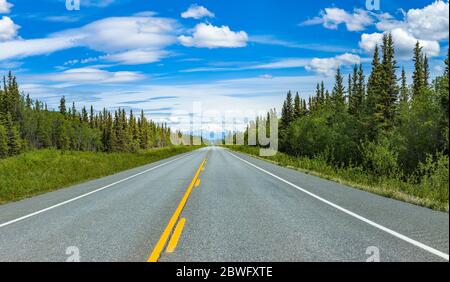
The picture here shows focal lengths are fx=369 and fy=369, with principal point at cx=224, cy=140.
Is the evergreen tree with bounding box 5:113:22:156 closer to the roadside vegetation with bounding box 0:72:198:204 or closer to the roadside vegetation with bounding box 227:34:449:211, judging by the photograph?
the roadside vegetation with bounding box 0:72:198:204

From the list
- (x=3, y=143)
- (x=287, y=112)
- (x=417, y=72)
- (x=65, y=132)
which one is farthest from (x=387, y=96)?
(x=65, y=132)

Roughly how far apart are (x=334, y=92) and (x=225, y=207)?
72840mm

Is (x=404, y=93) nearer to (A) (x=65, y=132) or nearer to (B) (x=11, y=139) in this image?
(B) (x=11, y=139)

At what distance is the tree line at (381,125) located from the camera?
956 inches

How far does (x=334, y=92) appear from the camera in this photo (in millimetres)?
77750

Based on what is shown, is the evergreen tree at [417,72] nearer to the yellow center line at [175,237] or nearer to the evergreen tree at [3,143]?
the yellow center line at [175,237]

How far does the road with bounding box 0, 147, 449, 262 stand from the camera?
17.3 ft

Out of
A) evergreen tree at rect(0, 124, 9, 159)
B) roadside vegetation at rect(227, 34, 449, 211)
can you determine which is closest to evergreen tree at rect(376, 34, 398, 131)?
roadside vegetation at rect(227, 34, 449, 211)

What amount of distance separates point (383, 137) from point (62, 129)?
365 ft

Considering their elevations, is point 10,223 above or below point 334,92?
below

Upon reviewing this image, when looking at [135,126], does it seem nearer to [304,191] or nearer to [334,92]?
[334,92]

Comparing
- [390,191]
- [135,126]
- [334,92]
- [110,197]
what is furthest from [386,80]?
[135,126]

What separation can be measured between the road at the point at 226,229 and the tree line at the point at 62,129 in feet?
278
